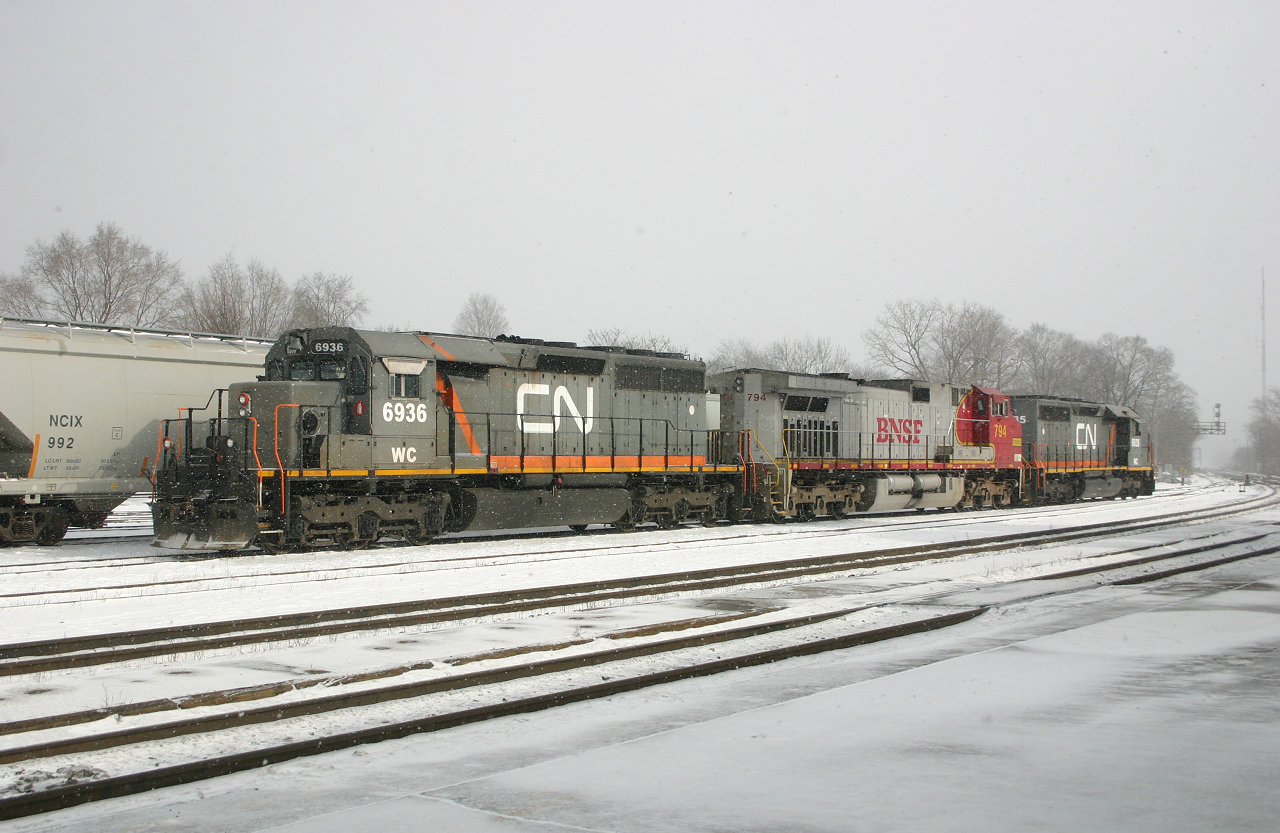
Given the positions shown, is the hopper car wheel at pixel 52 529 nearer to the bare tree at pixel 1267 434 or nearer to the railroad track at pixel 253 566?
the railroad track at pixel 253 566

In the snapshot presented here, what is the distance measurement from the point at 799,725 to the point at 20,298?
41.0m

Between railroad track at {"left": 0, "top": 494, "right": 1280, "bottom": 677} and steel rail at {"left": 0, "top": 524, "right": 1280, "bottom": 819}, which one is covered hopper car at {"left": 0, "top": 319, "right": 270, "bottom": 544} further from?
steel rail at {"left": 0, "top": 524, "right": 1280, "bottom": 819}

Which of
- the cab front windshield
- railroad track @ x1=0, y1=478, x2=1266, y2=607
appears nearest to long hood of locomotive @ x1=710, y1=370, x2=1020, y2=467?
railroad track @ x1=0, y1=478, x2=1266, y2=607

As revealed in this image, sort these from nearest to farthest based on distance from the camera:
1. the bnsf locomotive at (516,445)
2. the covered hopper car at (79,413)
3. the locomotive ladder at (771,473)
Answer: the bnsf locomotive at (516,445)
the covered hopper car at (79,413)
the locomotive ladder at (771,473)

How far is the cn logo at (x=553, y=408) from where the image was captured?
15.7 metres

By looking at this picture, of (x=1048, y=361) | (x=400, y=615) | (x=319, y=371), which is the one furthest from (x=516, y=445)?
(x=1048, y=361)

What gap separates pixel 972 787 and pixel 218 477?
11.3 metres

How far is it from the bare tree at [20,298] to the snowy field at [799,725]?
105 ft

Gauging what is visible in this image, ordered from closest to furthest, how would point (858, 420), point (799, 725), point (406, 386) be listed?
point (799, 725) < point (406, 386) < point (858, 420)

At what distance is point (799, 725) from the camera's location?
496 cm

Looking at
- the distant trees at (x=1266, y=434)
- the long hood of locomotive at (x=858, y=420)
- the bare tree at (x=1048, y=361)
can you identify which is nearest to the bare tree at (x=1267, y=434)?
the distant trees at (x=1266, y=434)

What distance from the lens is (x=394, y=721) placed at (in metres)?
5.08

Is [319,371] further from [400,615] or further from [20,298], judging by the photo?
[20,298]

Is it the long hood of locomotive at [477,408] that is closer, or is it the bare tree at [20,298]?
the long hood of locomotive at [477,408]
